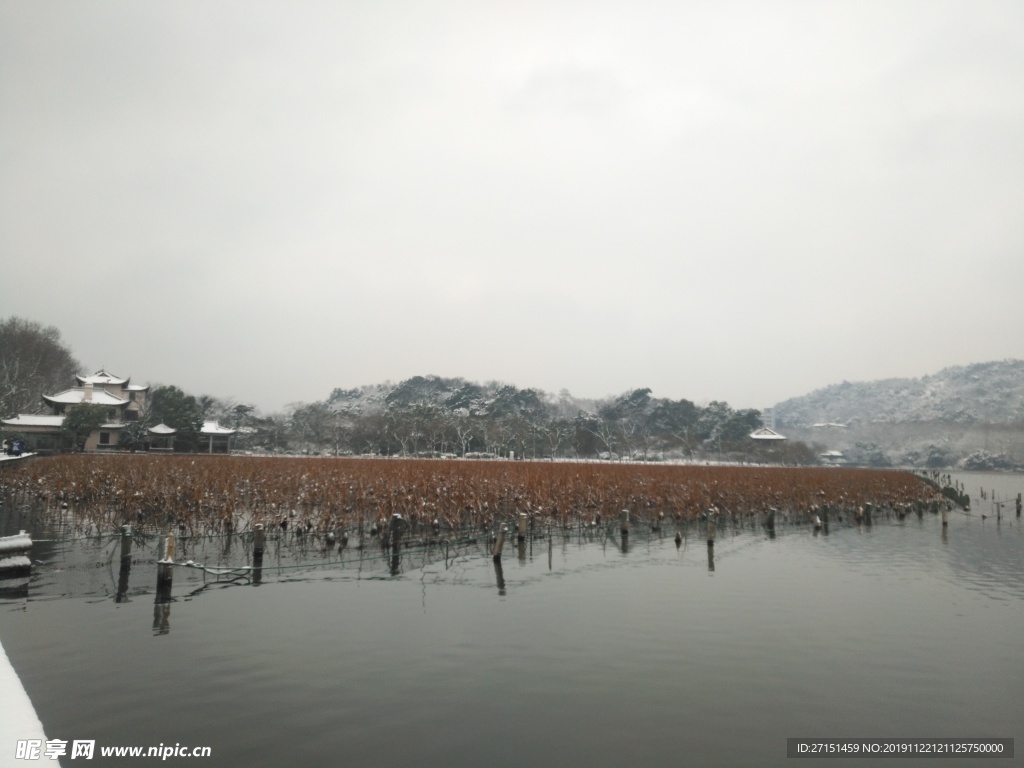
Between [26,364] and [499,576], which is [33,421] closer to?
[26,364]

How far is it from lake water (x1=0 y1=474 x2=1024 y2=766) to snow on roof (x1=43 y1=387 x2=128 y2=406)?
4983 cm

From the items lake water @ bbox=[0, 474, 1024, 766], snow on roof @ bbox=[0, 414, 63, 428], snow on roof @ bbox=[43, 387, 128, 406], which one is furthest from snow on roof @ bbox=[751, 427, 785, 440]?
snow on roof @ bbox=[0, 414, 63, 428]

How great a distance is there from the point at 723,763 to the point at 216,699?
5213 millimetres

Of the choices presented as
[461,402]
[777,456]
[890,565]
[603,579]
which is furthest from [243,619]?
[461,402]

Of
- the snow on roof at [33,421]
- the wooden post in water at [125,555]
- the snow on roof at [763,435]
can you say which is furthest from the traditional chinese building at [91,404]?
the snow on roof at [763,435]

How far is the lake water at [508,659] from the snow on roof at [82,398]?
49.8 metres

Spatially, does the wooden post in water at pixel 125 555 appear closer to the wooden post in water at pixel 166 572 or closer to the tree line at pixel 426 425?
the wooden post in water at pixel 166 572

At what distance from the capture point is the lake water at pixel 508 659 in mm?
5723

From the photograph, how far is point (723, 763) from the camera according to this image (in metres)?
5.35

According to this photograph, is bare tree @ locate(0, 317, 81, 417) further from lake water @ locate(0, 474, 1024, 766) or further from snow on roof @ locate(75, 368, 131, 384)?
lake water @ locate(0, 474, 1024, 766)

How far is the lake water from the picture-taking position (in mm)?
5723

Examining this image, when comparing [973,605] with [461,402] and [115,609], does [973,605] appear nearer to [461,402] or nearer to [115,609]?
[115,609]

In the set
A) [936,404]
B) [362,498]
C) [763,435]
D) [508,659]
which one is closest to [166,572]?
[508,659]

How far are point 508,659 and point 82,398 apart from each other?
6157 centimetres
